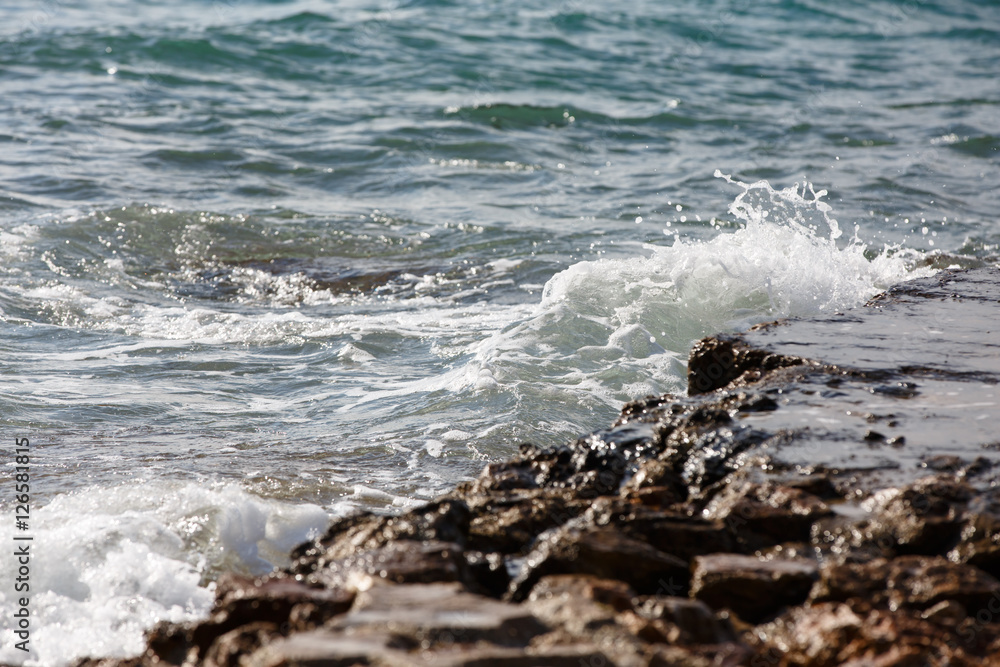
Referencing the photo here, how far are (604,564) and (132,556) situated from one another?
1.75 meters

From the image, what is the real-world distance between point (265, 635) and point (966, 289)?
4037 mm

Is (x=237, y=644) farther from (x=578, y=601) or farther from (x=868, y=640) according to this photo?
(x=868, y=640)

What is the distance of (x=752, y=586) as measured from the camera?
2.38 meters

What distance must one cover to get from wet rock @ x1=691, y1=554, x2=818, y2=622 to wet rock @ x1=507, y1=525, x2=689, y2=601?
10cm

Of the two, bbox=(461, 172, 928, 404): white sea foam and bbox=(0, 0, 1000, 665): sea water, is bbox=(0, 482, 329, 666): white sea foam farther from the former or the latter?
bbox=(461, 172, 928, 404): white sea foam

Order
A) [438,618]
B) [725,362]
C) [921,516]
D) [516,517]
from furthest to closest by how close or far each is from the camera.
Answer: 1. [725,362]
2. [516,517]
3. [921,516]
4. [438,618]

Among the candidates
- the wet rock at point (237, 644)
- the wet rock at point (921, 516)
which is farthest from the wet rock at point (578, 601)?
the wet rock at point (921, 516)

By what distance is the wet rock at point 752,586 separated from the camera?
238 centimetres

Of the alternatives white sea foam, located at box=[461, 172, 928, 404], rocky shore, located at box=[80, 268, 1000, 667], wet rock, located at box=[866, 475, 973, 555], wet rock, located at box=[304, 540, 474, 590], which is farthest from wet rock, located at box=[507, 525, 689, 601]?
white sea foam, located at box=[461, 172, 928, 404]

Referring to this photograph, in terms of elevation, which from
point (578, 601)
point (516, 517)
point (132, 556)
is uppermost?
point (578, 601)

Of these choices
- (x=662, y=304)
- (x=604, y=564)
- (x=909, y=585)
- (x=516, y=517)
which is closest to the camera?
(x=909, y=585)

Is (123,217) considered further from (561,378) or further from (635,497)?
(635,497)

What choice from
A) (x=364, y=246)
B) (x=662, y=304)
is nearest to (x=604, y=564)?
(x=662, y=304)

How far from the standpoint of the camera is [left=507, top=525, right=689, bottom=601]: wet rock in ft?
8.19
